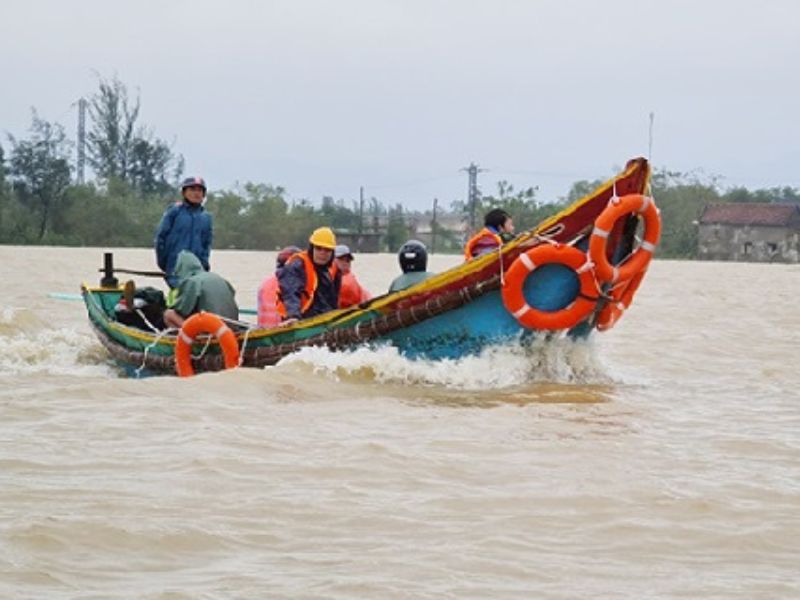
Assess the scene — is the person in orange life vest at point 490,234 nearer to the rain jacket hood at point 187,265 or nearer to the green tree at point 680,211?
the rain jacket hood at point 187,265

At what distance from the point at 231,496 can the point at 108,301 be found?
7.62 meters

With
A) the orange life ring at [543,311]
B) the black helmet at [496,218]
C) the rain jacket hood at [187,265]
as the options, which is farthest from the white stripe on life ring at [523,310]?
the rain jacket hood at [187,265]

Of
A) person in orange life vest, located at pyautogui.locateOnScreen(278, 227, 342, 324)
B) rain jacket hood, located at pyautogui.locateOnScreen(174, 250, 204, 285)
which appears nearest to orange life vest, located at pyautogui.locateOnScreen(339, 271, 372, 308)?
person in orange life vest, located at pyautogui.locateOnScreen(278, 227, 342, 324)

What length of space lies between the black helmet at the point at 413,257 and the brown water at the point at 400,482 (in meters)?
0.85

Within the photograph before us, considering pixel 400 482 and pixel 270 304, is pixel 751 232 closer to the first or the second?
pixel 270 304

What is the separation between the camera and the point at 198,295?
11188 millimetres

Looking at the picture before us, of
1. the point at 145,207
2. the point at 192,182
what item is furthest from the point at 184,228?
the point at 145,207

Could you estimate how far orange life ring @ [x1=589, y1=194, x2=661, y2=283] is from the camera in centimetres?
972

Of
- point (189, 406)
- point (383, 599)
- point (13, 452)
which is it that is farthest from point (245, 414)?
point (383, 599)

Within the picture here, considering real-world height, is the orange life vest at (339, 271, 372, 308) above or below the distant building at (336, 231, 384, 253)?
below

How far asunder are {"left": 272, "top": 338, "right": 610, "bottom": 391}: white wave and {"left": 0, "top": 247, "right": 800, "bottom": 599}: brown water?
0.05 feet

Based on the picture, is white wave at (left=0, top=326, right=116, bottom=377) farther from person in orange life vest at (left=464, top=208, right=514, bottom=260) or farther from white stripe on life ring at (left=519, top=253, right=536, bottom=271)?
white stripe on life ring at (left=519, top=253, right=536, bottom=271)

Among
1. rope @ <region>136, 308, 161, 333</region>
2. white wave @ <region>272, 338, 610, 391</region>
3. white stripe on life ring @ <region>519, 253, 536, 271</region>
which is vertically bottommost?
white wave @ <region>272, 338, 610, 391</region>

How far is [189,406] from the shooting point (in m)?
8.86
